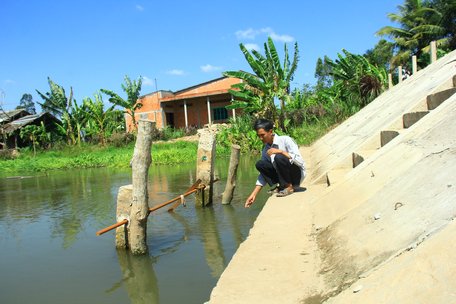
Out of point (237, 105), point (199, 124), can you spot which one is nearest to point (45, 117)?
point (199, 124)

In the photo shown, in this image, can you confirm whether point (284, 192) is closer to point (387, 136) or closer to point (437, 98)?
point (387, 136)

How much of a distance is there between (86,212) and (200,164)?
224 cm

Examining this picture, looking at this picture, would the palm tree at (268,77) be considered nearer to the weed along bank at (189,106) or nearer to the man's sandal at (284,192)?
the weed along bank at (189,106)

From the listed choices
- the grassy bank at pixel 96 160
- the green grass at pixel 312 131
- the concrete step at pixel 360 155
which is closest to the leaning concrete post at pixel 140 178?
the concrete step at pixel 360 155

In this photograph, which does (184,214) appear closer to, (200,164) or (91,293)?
(200,164)

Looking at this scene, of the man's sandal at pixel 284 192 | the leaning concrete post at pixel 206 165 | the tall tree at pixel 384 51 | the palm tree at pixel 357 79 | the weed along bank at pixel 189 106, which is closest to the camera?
the man's sandal at pixel 284 192

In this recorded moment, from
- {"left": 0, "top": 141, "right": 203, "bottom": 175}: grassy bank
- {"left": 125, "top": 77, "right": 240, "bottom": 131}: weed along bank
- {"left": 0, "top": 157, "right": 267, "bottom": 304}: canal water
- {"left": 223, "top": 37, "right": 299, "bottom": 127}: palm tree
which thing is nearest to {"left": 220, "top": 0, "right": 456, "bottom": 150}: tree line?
{"left": 223, "top": 37, "right": 299, "bottom": 127}: palm tree

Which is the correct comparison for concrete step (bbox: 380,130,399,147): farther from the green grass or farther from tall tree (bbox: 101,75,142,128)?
tall tree (bbox: 101,75,142,128)

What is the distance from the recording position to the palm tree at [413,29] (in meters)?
21.9

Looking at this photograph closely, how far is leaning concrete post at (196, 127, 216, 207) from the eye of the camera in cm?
685

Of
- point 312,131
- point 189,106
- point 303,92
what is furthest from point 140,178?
point 189,106

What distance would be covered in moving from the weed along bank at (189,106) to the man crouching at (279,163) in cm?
1982

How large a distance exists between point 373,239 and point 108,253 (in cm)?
328

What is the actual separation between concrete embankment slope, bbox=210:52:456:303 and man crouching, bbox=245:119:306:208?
70 cm
